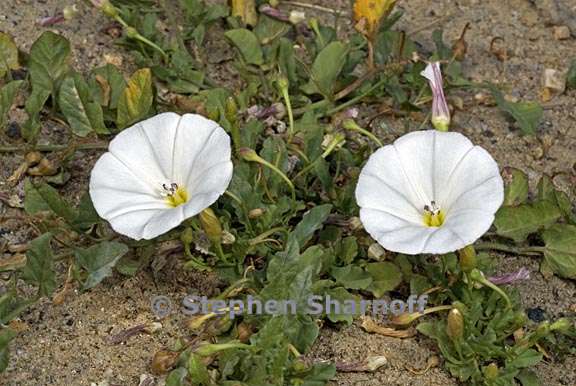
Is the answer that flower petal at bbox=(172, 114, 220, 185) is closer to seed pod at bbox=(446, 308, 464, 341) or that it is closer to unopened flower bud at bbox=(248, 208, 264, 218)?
unopened flower bud at bbox=(248, 208, 264, 218)

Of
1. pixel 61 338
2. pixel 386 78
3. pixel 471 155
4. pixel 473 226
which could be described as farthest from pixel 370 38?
pixel 61 338

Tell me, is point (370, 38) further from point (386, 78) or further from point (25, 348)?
point (25, 348)

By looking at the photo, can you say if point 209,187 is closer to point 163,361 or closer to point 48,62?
point 163,361

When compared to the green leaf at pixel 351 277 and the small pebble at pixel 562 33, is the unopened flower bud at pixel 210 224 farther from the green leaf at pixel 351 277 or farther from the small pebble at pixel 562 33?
the small pebble at pixel 562 33

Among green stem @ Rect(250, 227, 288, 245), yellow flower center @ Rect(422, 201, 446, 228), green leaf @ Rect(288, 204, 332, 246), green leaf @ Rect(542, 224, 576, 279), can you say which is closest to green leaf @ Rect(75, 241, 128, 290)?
green stem @ Rect(250, 227, 288, 245)

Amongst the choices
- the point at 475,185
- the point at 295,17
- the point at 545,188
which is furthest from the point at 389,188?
the point at 295,17

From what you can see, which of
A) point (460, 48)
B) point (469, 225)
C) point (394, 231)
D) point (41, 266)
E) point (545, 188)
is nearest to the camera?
point (469, 225)
